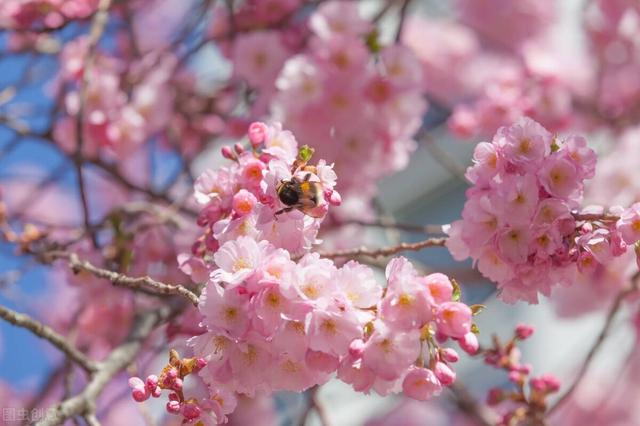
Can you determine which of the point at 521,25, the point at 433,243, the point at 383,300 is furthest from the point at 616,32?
the point at 383,300

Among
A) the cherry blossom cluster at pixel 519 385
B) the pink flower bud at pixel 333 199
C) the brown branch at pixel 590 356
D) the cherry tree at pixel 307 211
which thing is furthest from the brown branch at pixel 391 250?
the brown branch at pixel 590 356

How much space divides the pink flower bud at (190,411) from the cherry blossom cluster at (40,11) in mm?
1417

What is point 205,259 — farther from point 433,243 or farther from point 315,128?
point 315,128

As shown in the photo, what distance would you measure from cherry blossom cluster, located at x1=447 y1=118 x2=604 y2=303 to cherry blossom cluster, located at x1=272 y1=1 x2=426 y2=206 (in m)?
1.05

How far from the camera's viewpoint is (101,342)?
240 cm

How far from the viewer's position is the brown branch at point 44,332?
1.37 meters

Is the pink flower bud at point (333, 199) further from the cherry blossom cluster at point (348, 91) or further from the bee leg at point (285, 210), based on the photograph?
the cherry blossom cluster at point (348, 91)

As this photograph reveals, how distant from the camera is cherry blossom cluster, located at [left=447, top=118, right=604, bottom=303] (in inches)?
46.0

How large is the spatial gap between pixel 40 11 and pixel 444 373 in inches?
63.5

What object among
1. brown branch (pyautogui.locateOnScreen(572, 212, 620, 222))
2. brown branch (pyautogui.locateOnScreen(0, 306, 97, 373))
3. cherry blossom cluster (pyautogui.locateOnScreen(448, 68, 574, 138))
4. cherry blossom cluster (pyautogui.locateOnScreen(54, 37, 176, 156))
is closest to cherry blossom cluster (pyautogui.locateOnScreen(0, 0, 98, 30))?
cherry blossom cluster (pyautogui.locateOnScreen(54, 37, 176, 156))

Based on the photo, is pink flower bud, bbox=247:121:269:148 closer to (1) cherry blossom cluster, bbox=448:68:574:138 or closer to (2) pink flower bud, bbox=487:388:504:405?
(2) pink flower bud, bbox=487:388:504:405

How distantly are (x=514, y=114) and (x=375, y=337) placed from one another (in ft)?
5.52

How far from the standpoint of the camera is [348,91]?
2252mm

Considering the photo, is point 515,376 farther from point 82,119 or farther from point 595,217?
point 82,119
